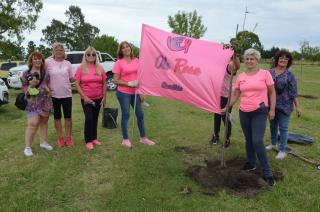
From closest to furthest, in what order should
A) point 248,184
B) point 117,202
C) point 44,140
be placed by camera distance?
point 117,202 → point 248,184 → point 44,140

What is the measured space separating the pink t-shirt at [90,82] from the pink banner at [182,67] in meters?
0.73

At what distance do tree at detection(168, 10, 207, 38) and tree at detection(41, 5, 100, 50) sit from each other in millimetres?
36134

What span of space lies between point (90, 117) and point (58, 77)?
2.95 ft

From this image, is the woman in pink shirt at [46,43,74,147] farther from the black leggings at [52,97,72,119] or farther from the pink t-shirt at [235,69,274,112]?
the pink t-shirt at [235,69,274,112]

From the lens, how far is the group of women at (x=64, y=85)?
5.97 metres

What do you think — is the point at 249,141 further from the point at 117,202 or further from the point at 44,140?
the point at 44,140

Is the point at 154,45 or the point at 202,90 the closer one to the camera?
the point at 202,90

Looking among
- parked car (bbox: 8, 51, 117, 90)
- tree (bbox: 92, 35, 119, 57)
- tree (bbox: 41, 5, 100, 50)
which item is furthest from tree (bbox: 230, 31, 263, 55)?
tree (bbox: 41, 5, 100, 50)

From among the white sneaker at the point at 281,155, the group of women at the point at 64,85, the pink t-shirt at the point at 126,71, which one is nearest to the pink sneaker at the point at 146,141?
the group of women at the point at 64,85

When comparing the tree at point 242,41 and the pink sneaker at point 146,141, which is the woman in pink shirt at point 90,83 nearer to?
the pink sneaker at point 146,141

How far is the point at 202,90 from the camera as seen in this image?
18.6 ft

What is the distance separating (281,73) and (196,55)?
147 cm

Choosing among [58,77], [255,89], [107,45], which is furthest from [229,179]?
[107,45]

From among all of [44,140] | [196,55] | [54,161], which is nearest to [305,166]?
[196,55]
